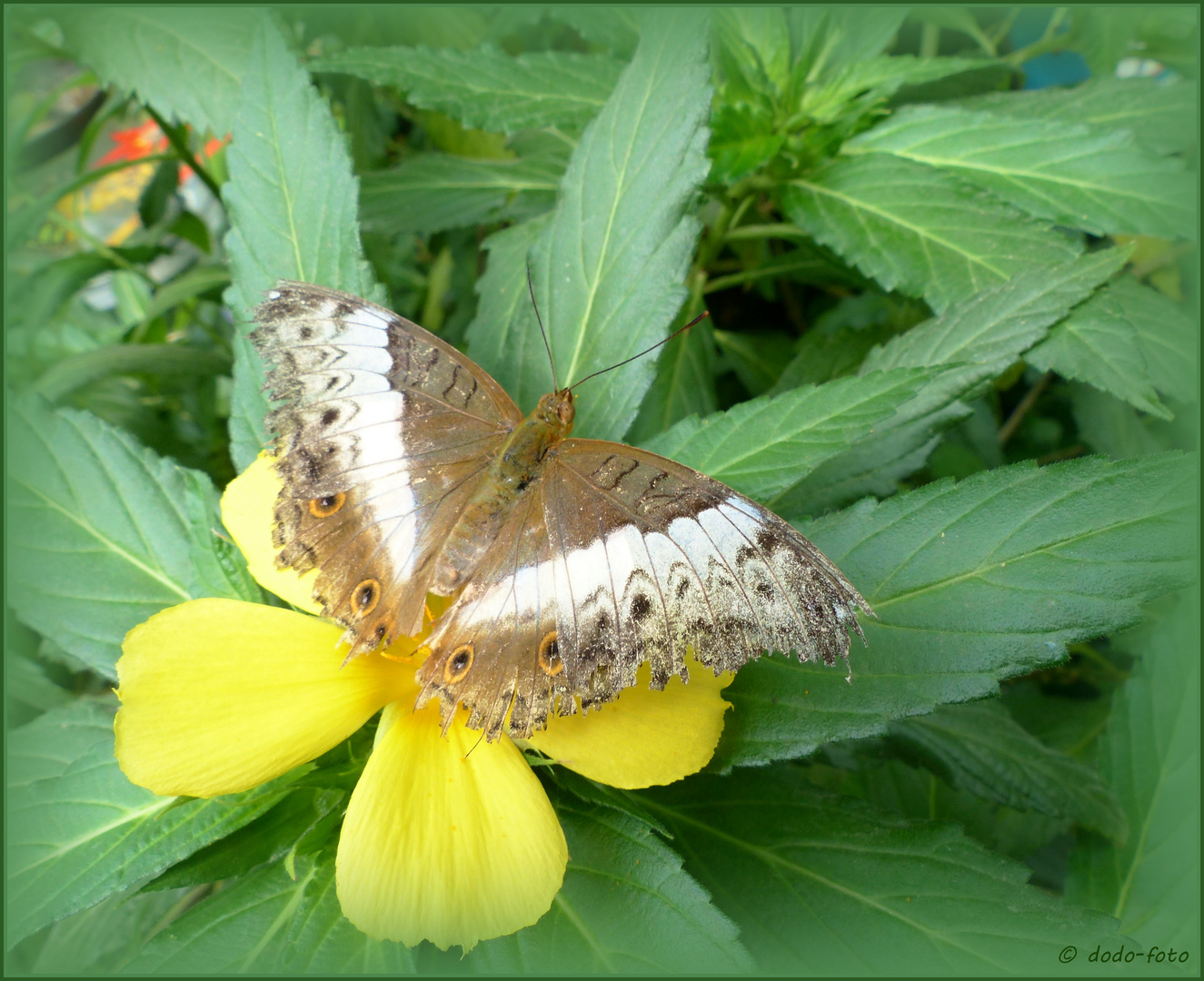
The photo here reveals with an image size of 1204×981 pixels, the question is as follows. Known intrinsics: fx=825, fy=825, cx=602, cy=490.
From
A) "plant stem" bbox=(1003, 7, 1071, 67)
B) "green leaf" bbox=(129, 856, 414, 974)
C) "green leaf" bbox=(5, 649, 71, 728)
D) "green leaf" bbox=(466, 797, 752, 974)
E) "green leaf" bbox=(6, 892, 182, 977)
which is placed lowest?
"green leaf" bbox=(6, 892, 182, 977)

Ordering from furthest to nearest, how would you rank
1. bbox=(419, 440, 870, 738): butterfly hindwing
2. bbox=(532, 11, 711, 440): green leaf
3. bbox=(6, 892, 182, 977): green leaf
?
bbox=(6, 892, 182, 977): green leaf → bbox=(532, 11, 711, 440): green leaf → bbox=(419, 440, 870, 738): butterfly hindwing

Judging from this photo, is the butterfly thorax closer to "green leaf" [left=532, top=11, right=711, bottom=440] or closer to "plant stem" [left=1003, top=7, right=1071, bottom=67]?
"green leaf" [left=532, top=11, right=711, bottom=440]

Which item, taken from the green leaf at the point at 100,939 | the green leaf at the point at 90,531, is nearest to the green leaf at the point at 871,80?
the green leaf at the point at 90,531

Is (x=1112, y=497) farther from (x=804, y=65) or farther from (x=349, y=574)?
(x=804, y=65)

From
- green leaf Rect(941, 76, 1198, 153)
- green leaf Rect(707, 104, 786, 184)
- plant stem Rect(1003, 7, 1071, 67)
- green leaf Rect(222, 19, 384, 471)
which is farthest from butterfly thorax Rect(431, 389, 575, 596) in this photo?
plant stem Rect(1003, 7, 1071, 67)

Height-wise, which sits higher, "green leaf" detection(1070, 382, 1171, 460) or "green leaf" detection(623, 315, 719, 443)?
"green leaf" detection(623, 315, 719, 443)

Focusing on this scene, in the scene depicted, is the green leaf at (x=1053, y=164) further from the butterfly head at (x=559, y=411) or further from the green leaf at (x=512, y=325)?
the butterfly head at (x=559, y=411)

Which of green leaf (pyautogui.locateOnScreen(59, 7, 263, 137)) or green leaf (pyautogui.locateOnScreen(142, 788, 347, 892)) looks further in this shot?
green leaf (pyautogui.locateOnScreen(59, 7, 263, 137))
